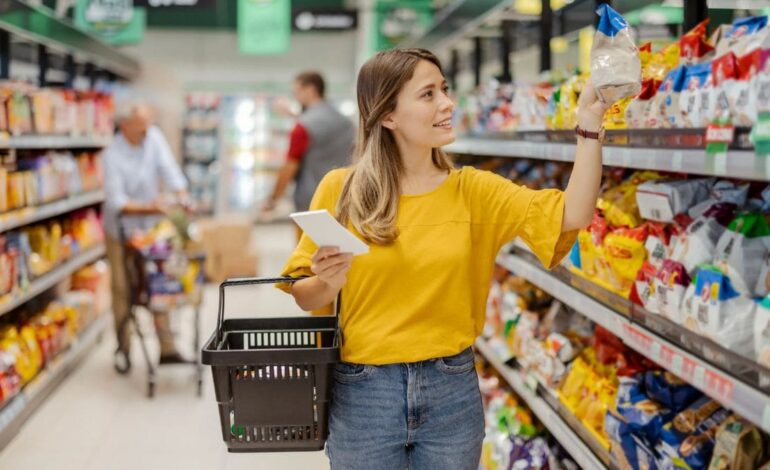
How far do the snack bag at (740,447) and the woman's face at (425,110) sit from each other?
0.94m

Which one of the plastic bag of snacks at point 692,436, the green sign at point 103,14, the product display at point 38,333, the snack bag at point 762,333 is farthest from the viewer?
the green sign at point 103,14

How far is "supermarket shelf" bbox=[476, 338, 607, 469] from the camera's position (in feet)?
8.78

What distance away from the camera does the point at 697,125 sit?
194 centimetres

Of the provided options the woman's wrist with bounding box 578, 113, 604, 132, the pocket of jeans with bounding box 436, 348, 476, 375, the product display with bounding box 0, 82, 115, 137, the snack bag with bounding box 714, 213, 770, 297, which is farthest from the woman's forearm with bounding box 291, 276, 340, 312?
the product display with bounding box 0, 82, 115, 137

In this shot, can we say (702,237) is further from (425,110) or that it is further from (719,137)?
(425,110)

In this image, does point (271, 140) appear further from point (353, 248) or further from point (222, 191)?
point (353, 248)

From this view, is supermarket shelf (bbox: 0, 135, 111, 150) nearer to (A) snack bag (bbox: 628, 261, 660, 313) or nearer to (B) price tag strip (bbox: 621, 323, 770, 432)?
(A) snack bag (bbox: 628, 261, 660, 313)

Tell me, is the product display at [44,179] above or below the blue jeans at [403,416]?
above

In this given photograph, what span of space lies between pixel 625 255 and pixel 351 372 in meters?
0.91

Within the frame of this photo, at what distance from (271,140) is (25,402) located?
12603 millimetres

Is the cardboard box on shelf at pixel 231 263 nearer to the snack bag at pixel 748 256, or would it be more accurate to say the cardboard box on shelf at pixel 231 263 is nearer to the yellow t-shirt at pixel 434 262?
A: the yellow t-shirt at pixel 434 262

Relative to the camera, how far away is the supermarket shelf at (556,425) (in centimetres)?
268

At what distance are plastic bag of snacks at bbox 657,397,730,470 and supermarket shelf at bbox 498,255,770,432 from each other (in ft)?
0.82

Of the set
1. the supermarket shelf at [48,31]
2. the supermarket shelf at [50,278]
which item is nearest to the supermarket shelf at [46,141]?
the supermarket shelf at [48,31]
